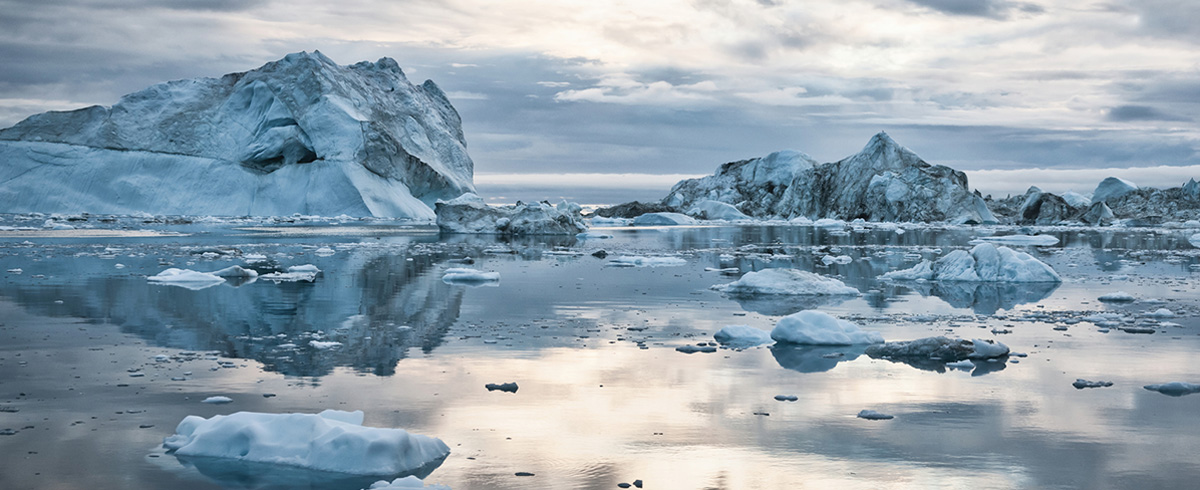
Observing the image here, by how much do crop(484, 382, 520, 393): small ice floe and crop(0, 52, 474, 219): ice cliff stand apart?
51.6 m

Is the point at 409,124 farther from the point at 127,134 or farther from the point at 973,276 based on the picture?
the point at 973,276

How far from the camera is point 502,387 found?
612cm

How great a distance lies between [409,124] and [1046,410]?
2439 inches

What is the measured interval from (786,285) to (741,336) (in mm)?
4383

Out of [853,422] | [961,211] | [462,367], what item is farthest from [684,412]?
[961,211]

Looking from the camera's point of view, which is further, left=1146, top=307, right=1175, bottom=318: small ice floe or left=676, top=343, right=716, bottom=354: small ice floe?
left=1146, top=307, right=1175, bottom=318: small ice floe

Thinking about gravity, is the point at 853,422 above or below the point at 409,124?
below

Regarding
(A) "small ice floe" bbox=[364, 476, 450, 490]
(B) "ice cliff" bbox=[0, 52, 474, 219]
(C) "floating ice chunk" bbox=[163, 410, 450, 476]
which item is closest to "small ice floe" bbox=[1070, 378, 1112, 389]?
(C) "floating ice chunk" bbox=[163, 410, 450, 476]

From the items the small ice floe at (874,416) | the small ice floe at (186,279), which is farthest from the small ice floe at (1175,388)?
the small ice floe at (186,279)

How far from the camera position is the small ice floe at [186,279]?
498 inches

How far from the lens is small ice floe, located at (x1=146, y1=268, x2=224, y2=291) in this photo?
41.5ft

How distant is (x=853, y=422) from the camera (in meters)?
5.31

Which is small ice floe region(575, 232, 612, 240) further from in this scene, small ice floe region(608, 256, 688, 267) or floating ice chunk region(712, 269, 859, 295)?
floating ice chunk region(712, 269, 859, 295)

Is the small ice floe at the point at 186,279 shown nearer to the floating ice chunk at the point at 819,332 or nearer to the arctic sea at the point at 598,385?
the arctic sea at the point at 598,385
